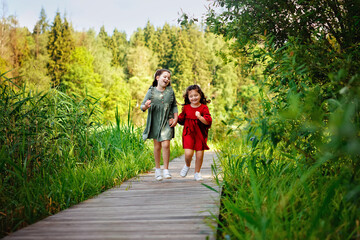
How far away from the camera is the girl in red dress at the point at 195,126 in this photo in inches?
166

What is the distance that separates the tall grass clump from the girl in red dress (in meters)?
0.92

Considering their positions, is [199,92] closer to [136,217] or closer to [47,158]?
[47,158]

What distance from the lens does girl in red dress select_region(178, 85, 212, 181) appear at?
4.21 metres

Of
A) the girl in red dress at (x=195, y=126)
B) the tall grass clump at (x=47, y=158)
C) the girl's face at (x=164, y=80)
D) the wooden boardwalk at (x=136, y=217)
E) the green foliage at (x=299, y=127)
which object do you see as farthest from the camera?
the girl's face at (x=164, y=80)

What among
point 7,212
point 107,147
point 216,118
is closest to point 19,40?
point 216,118

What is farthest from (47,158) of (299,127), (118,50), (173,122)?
(118,50)

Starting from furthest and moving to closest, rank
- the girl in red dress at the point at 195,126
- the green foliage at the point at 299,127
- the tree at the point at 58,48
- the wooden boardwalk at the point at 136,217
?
the tree at the point at 58,48, the girl in red dress at the point at 195,126, the wooden boardwalk at the point at 136,217, the green foliage at the point at 299,127

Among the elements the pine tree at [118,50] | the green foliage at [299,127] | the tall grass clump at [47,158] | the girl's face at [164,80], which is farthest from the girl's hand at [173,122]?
the pine tree at [118,50]

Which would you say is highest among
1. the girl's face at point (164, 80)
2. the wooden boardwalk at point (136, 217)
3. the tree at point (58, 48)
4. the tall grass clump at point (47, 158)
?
the tree at point (58, 48)

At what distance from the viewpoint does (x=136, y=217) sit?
93.7 inches

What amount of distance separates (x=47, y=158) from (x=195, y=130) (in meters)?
1.89

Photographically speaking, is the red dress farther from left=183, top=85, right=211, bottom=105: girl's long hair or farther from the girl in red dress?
left=183, top=85, right=211, bottom=105: girl's long hair

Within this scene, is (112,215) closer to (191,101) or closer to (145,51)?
(191,101)

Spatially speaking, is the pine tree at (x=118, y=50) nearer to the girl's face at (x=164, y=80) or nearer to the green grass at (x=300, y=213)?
the girl's face at (x=164, y=80)
